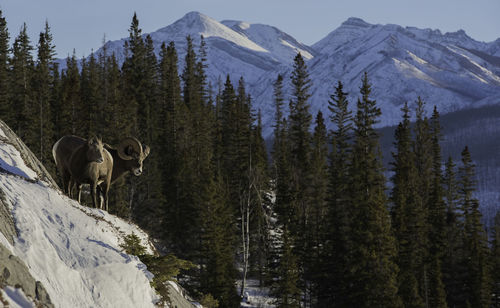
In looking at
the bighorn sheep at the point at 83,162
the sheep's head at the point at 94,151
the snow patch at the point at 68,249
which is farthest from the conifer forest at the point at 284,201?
the snow patch at the point at 68,249

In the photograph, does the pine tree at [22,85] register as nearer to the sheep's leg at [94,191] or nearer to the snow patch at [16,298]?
the sheep's leg at [94,191]

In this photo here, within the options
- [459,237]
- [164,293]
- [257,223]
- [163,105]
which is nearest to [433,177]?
[459,237]

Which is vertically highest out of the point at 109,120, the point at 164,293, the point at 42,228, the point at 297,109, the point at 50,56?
the point at 50,56

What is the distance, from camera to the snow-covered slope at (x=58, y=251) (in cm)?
952

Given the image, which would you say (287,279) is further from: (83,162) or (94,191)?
(83,162)

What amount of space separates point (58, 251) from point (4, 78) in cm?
6290

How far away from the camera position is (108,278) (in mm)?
11609

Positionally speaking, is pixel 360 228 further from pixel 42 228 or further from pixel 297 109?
pixel 42 228

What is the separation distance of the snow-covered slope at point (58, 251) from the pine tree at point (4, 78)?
5137 cm

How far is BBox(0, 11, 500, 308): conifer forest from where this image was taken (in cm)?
4603

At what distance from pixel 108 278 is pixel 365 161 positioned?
44134 mm

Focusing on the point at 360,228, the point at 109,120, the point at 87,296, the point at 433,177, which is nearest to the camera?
the point at 87,296

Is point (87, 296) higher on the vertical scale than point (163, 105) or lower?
lower

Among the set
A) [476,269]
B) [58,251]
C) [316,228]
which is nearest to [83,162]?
[58,251]
